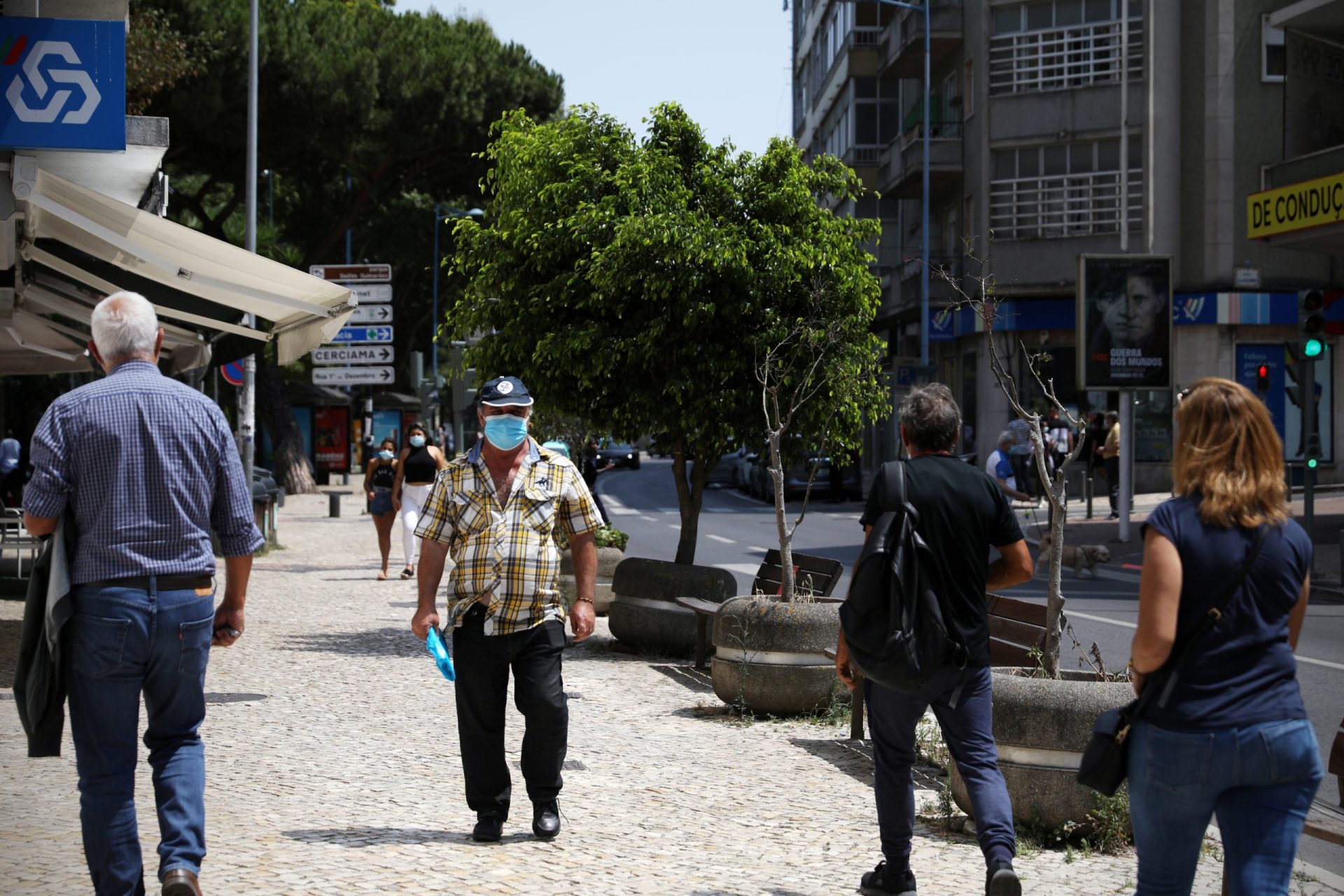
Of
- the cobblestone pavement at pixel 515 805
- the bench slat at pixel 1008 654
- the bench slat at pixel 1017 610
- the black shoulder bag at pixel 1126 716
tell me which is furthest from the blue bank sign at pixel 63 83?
the black shoulder bag at pixel 1126 716

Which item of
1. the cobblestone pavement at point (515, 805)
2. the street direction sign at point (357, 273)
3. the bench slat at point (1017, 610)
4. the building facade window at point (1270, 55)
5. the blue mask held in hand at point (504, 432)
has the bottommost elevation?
the cobblestone pavement at point (515, 805)

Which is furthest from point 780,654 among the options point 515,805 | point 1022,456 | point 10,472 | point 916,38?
point 916,38

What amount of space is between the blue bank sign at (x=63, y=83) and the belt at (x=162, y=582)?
510cm

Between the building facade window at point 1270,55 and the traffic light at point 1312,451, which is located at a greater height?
the building facade window at point 1270,55

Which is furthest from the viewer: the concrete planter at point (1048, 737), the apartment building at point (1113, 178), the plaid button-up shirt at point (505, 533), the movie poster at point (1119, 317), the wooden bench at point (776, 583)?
the apartment building at point (1113, 178)

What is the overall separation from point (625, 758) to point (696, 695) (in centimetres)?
226

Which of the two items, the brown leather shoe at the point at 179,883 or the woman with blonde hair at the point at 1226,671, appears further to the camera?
the brown leather shoe at the point at 179,883

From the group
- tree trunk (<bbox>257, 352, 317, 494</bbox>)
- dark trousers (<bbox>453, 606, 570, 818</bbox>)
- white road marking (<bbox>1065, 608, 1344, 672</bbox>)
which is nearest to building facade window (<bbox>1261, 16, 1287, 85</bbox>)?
tree trunk (<bbox>257, 352, 317, 494</bbox>)

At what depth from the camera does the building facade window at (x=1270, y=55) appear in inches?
1347

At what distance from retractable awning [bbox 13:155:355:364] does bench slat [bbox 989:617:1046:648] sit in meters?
5.50

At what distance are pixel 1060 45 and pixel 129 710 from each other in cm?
3486

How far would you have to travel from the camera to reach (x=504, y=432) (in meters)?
5.90

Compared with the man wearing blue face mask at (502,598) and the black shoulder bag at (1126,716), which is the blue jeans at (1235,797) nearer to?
the black shoulder bag at (1126,716)

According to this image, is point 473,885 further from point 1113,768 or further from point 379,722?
point 379,722
